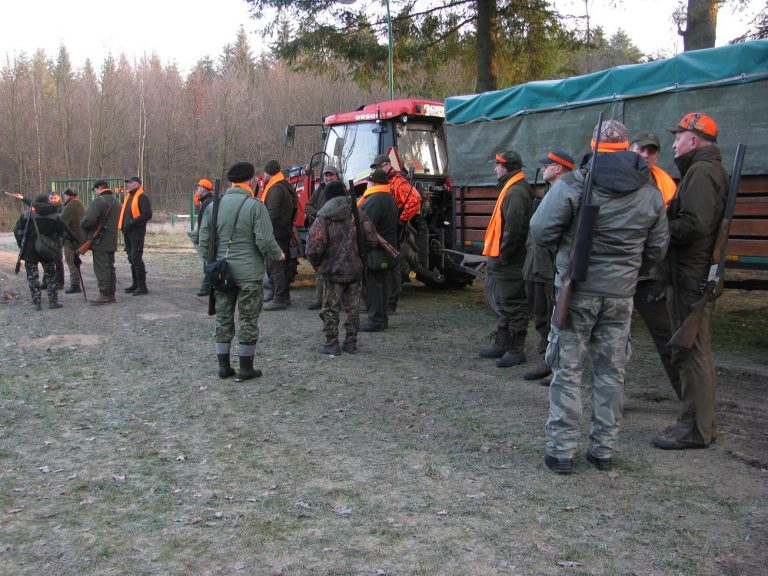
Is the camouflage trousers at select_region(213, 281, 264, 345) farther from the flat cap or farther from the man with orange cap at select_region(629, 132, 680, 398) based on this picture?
the man with orange cap at select_region(629, 132, 680, 398)

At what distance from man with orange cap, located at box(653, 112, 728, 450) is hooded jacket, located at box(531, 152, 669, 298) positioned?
1.17 feet

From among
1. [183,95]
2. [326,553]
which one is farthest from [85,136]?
[326,553]

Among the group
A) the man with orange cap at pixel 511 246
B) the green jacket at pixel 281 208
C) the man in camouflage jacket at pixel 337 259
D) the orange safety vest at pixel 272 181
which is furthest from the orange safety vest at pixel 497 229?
the orange safety vest at pixel 272 181

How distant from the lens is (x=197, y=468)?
A: 172 inches

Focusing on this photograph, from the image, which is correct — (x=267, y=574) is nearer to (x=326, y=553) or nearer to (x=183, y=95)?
(x=326, y=553)

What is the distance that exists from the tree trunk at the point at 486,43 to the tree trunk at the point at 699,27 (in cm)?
353

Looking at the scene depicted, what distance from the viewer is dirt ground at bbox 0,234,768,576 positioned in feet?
10.6

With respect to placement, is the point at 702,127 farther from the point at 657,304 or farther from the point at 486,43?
the point at 486,43

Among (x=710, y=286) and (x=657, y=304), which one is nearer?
(x=710, y=286)

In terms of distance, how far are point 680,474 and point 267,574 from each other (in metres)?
2.44

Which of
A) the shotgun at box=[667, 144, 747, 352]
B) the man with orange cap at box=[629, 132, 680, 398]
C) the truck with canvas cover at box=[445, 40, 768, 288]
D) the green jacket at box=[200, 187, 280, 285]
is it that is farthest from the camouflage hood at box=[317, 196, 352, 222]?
the shotgun at box=[667, 144, 747, 352]

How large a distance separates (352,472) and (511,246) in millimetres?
3041

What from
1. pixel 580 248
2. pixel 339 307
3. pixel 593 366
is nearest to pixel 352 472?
pixel 593 366

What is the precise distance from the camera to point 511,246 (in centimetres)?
652
